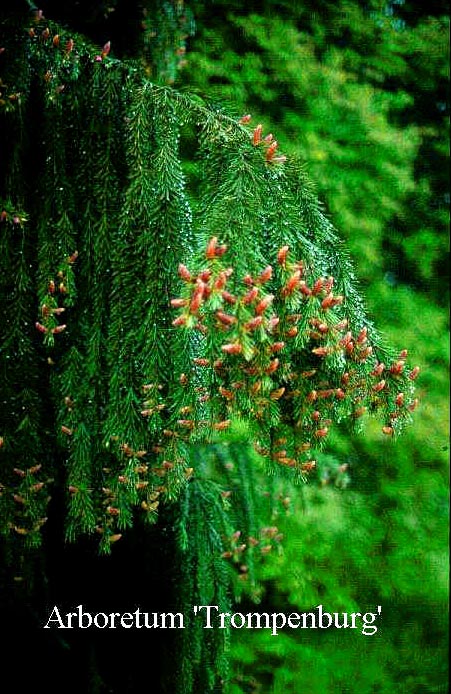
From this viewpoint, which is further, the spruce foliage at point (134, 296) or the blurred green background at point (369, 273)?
the blurred green background at point (369, 273)

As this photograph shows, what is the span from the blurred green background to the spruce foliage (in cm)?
188

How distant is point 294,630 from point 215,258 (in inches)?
112

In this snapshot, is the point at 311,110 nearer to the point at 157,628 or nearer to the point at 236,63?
the point at 236,63

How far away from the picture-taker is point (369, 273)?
345 centimetres

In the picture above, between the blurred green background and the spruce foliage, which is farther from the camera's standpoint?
the blurred green background

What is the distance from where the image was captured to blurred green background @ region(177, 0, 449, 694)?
298 centimetres

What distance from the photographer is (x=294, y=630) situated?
3.16 meters

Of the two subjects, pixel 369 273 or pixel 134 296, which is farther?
pixel 369 273

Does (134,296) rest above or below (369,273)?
below

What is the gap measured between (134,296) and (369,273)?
2.65 metres

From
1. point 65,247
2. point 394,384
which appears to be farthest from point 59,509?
point 394,384

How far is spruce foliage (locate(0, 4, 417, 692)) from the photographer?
2.81ft

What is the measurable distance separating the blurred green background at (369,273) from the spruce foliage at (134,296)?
188cm

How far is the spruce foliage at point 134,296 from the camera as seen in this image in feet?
2.81
